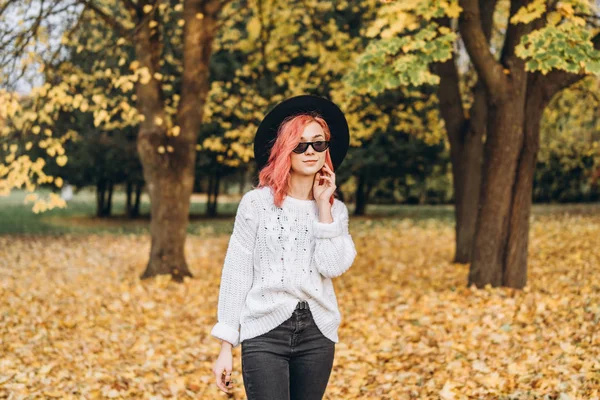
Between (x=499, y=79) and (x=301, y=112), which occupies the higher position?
(x=499, y=79)

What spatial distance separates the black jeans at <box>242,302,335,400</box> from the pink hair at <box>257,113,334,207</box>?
53cm

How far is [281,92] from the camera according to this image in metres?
16.2

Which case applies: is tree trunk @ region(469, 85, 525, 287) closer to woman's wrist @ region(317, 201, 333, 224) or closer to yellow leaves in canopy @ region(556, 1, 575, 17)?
yellow leaves in canopy @ region(556, 1, 575, 17)

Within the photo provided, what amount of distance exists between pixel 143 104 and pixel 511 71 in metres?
5.81

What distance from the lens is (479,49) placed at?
7.39 m

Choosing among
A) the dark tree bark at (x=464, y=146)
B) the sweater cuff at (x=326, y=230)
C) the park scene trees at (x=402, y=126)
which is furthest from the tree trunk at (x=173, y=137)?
the sweater cuff at (x=326, y=230)

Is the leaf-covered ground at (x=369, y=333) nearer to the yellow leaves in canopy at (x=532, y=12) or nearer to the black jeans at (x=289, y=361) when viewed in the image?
the black jeans at (x=289, y=361)

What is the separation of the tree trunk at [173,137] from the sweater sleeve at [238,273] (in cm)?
757

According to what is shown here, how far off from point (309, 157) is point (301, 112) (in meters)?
0.24

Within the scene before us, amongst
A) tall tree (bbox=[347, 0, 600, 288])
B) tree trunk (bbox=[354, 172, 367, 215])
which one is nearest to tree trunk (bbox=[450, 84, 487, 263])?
tall tree (bbox=[347, 0, 600, 288])

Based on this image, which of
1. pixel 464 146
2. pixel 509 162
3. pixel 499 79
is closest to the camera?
pixel 499 79

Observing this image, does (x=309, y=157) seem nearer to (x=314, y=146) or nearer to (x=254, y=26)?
(x=314, y=146)

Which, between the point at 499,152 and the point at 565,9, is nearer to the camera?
the point at 565,9

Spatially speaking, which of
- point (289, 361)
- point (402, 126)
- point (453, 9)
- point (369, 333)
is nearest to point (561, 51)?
point (453, 9)
